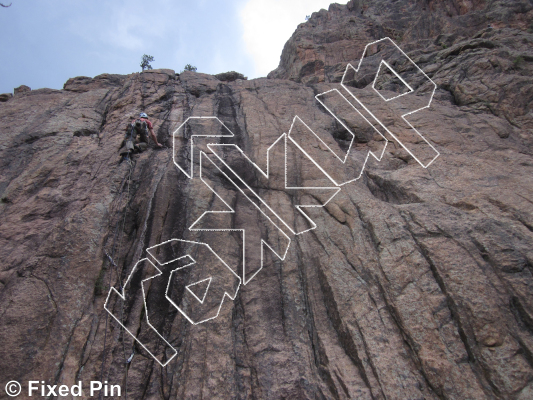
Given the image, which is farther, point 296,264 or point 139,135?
point 139,135

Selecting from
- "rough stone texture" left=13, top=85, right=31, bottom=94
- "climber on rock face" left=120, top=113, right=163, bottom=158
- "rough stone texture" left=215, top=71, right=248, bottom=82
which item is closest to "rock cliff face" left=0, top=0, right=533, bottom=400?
"climber on rock face" left=120, top=113, right=163, bottom=158

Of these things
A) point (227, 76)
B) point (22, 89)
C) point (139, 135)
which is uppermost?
point (227, 76)

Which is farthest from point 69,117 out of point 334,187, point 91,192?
point 334,187

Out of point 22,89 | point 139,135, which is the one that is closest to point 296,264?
point 139,135

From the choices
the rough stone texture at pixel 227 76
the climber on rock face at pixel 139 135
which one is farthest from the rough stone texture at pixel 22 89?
the rough stone texture at pixel 227 76

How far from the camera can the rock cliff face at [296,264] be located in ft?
15.9

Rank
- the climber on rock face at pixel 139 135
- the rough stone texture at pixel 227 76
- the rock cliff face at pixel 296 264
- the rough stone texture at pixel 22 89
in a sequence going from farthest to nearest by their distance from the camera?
the rough stone texture at pixel 227 76 < the rough stone texture at pixel 22 89 < the climber on rock face at pixel 139 135 < the rock cliff face at pixel 296 264

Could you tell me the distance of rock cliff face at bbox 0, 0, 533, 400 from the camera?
4.85m

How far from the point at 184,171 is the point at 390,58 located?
52.1 feet

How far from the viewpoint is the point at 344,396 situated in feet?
15.4

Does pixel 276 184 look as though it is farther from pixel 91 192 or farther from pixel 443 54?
pixel 443 54

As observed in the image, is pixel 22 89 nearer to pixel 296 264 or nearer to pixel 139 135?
pixel 139 135

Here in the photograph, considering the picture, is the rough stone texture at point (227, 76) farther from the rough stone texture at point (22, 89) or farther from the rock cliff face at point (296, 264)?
the rough stone texture at point (22, 89)

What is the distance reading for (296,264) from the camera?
673 centimetres
